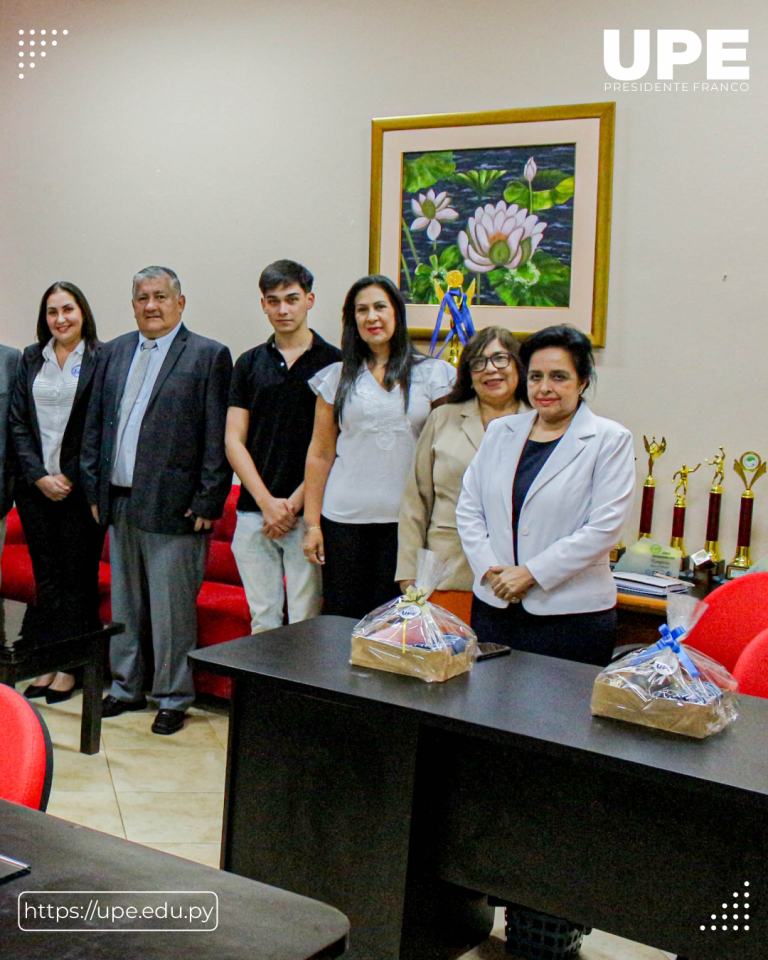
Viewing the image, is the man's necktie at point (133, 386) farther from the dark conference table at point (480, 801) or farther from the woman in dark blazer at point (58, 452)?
the dark conference table at point (480, 801)

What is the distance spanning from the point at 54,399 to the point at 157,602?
0.92 metres

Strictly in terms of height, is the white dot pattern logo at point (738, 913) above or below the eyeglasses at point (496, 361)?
below

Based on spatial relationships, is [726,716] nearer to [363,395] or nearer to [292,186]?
[363,395]

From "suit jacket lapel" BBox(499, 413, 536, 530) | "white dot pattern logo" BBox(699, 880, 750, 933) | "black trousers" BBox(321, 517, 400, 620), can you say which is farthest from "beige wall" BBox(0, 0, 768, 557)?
"white dot pattern logo" BBox(699, 880, 750, 933)

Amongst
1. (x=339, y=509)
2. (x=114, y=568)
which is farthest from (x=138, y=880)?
(x=114, y=568)

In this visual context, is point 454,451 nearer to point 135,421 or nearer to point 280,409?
point 280,409

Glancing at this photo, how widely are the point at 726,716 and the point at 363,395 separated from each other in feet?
5.57

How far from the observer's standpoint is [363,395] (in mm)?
3221

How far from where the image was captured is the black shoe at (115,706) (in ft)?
12.9

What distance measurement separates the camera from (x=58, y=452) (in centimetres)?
398

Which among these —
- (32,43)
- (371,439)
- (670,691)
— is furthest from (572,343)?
(32,43)

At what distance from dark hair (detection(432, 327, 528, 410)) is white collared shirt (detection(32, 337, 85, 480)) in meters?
1.68

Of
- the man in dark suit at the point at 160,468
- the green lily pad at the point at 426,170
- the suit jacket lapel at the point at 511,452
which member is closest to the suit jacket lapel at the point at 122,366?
the man in dark suit at the point at 160,468

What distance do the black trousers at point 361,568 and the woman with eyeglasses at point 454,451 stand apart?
175mm
